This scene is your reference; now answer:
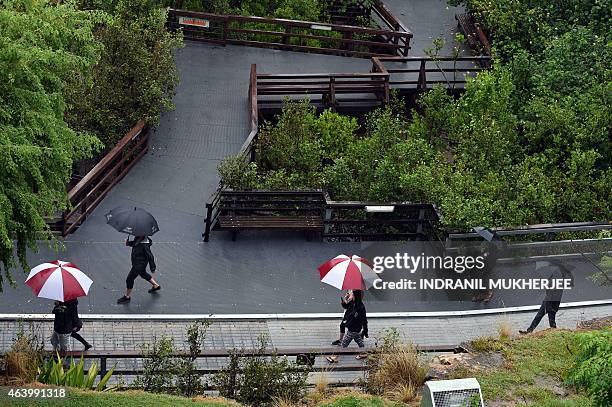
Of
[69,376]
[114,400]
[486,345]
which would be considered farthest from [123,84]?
[486,345]

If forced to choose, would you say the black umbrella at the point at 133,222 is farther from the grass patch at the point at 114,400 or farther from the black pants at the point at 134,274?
the grass patch at the point at 114,400

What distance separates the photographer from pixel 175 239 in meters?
19.5

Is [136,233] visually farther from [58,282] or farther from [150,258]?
[58,282]

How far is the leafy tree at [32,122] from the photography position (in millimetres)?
14109

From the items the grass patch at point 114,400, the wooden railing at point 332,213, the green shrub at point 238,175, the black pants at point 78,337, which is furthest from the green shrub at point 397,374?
the green shrub at point 238,175

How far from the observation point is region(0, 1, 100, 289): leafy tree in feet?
46.3

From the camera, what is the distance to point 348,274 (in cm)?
1600

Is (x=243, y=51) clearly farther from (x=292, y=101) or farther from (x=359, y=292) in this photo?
(x=359, y=292)

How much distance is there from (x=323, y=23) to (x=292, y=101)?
172 inches

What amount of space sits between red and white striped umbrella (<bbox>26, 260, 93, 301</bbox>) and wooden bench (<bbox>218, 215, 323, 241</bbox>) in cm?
432

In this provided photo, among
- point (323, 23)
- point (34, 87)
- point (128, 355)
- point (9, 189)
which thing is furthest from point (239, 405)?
point (323, 23)

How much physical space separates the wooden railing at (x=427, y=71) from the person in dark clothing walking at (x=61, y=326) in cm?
1234

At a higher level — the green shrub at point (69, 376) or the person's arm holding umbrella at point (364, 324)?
the person's arm holding umbrella at point (364, 324)

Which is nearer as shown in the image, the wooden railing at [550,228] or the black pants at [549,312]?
the black pants at [549,312]
